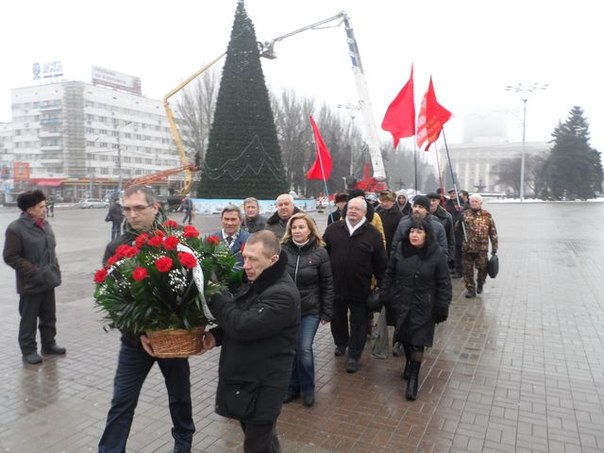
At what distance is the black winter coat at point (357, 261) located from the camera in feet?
16.4

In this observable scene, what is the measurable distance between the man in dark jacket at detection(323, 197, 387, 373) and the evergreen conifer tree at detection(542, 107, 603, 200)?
60.3m

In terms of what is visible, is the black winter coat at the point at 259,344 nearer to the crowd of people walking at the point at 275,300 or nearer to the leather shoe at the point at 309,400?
the crowd of people walking at the point at 275,300

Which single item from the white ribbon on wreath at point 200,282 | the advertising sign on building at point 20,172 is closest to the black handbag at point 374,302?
the white ribbon on wreath at point 200,282

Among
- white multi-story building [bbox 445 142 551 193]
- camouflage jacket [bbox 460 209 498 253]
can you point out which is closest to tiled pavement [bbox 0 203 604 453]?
camouflage jacket [bbox 460 209 498 253]

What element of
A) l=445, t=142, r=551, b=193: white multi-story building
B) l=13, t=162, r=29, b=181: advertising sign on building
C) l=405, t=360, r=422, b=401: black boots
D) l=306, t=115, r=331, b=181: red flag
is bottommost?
l=405, t=360, r=422, b=401: black boots

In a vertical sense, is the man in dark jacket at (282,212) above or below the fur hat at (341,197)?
below

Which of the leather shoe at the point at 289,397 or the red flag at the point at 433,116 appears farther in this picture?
the red flag at the point at 433,116

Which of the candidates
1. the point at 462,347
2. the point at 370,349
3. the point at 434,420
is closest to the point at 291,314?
the point at 434,420

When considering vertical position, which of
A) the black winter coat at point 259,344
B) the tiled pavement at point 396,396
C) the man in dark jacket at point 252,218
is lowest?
the tiled pavement at point 396,396

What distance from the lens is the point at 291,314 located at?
2703 millimetres

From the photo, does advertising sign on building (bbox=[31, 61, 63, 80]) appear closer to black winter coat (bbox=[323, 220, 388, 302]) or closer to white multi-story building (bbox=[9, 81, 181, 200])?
white multi-story building (bbox=[9, 81, 181, 200])

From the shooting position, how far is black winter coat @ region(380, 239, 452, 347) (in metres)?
4.54

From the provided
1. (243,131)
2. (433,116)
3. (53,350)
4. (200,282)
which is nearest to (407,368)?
(200,282)

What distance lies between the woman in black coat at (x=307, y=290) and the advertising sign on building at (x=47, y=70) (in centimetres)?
9299
